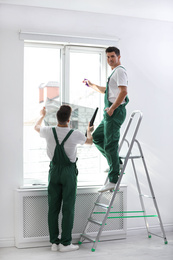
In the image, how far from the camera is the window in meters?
4.60

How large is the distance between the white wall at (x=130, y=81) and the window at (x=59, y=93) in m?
0.22

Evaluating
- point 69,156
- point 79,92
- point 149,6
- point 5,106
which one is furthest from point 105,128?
point 149,6

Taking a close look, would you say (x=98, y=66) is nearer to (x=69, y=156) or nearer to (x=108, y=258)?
(x=69, y=156)

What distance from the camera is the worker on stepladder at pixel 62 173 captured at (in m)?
4.04

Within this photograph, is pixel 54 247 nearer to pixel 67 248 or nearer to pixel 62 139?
pixel 67 248

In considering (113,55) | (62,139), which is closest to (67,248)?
(62,139)

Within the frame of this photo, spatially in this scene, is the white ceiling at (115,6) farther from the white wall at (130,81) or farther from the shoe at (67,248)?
the shoe at (67,248)

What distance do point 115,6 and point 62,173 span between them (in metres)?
2.06

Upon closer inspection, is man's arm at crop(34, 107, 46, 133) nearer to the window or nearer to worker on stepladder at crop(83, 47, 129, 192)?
the window

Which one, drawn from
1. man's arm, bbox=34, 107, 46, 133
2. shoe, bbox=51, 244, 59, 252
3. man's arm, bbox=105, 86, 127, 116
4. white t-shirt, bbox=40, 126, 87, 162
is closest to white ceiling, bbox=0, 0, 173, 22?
man's arm, bbox=105, 86, 127, 116

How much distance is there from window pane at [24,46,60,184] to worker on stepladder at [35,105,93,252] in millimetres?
494

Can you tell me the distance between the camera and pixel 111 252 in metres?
4.12

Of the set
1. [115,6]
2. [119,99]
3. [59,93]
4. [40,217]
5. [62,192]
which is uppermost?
[115,6]

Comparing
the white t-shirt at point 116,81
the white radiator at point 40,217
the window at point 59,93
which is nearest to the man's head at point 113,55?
the white t-shirt at point 116,81
